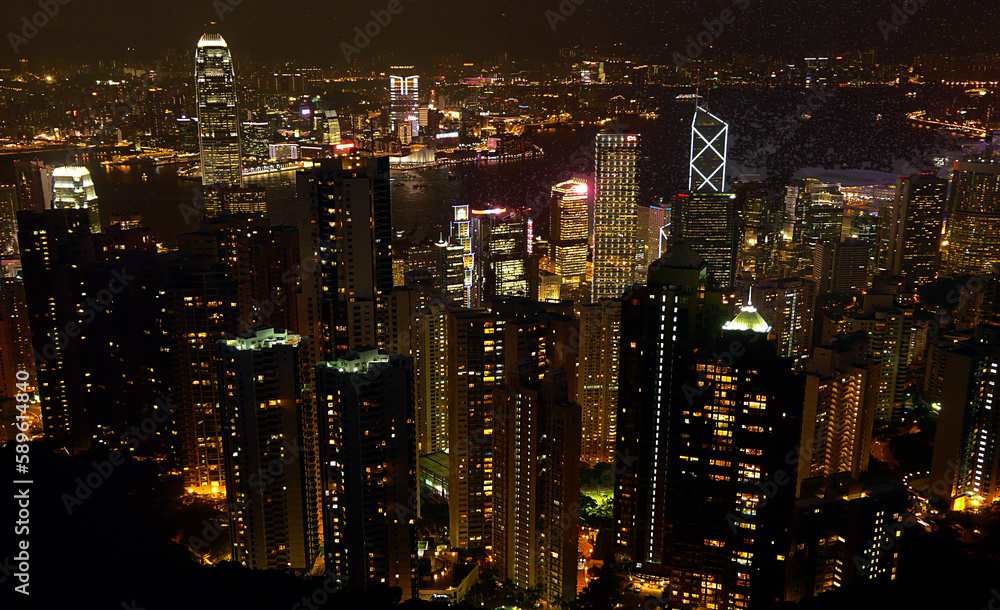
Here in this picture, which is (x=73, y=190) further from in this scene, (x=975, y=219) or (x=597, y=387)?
(x=975, y=219)

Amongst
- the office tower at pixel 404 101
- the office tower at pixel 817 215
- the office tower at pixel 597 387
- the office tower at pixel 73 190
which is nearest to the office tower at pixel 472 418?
the office tower at pixel 597 387

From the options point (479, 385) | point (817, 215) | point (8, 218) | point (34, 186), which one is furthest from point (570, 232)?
point (8, 218)

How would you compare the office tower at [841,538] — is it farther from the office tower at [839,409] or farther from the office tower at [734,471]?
the office tower at [839,409]

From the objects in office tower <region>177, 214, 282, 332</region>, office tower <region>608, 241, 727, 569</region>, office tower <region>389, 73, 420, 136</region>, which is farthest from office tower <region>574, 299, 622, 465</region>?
office tower <region>389, 73, 420, 136</region>

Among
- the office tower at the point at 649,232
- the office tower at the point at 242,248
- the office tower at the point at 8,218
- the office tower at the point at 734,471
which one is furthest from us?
the office tower at the point at 8,218

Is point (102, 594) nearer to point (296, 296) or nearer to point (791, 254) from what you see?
point (296, 296)

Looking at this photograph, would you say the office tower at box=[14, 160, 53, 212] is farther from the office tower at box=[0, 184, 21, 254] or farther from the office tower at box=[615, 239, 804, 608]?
the office tower at box=[615, 239, 804, 608]

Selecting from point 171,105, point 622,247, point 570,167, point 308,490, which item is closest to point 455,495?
point 308,490
